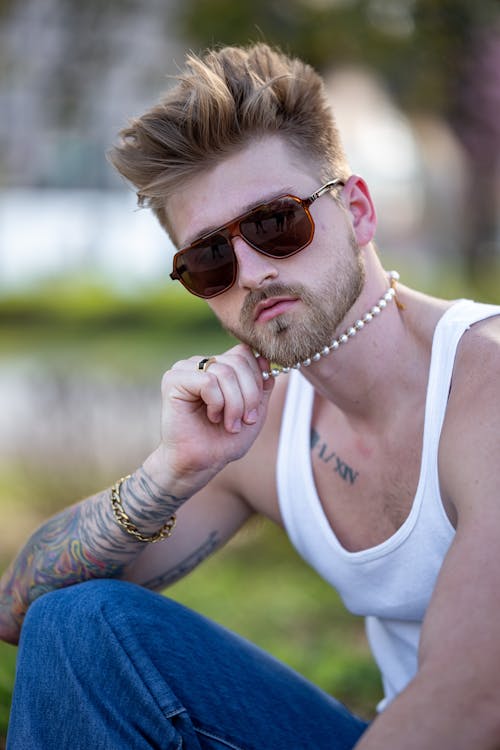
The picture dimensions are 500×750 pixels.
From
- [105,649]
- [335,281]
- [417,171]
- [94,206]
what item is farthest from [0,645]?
[417,171]

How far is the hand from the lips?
0.12 metres

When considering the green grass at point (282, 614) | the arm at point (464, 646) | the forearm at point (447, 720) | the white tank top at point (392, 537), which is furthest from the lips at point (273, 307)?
the forearm at point (447, 720)

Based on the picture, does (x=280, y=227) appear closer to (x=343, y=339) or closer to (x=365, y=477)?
(x=343, y=339)

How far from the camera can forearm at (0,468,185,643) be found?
8.81ft

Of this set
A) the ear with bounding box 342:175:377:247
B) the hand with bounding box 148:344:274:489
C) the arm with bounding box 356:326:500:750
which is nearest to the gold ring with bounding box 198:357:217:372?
the hand with bounding box 148:344:274:489

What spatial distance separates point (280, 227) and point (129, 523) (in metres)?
0.91

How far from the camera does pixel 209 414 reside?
2.55 meters

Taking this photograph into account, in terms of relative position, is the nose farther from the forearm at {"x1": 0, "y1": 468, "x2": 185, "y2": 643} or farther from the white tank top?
the forearm at {"x1": 0, "y1": 468, "x2": 185, "y2": 643}

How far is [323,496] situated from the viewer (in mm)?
2766

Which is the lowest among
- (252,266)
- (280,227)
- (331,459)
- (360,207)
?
(331,459)

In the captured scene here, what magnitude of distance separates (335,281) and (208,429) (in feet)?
1.73

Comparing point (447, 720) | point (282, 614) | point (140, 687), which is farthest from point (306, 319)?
point (282, 614)

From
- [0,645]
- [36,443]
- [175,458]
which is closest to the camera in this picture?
[175,458]

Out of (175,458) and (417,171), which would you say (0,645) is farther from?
(417,171)
